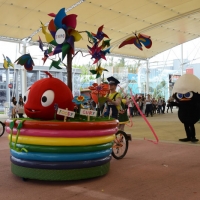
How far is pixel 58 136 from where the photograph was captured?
14.0ft

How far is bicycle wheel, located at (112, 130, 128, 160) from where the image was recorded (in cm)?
618

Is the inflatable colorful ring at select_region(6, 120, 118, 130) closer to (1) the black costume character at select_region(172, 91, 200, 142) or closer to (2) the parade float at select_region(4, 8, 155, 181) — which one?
(2) the parade float at select_region(4, 8, 155, 181)

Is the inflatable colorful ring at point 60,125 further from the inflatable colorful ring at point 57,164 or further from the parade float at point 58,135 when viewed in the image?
the inflatable colorful ring at point 57,164

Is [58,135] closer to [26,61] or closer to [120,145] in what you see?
[26,61]

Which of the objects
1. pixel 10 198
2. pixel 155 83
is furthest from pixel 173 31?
pixel 10 198

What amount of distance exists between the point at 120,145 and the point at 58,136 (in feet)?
7.34

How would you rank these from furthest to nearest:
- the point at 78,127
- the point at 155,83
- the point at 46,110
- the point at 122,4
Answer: the point at 155,83
the point at 122,4
the point at 46,110
the point at 78,127

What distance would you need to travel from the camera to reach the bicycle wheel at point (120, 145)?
6.18 meters

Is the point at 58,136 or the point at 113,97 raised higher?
the point at 113,97

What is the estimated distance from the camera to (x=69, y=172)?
4.36 meters

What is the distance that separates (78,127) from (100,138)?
0.44 m

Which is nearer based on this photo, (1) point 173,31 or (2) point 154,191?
(2) point 154,191

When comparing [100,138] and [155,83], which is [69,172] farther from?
[155,83]

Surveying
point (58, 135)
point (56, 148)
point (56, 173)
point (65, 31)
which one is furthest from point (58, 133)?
point (65, 31)
